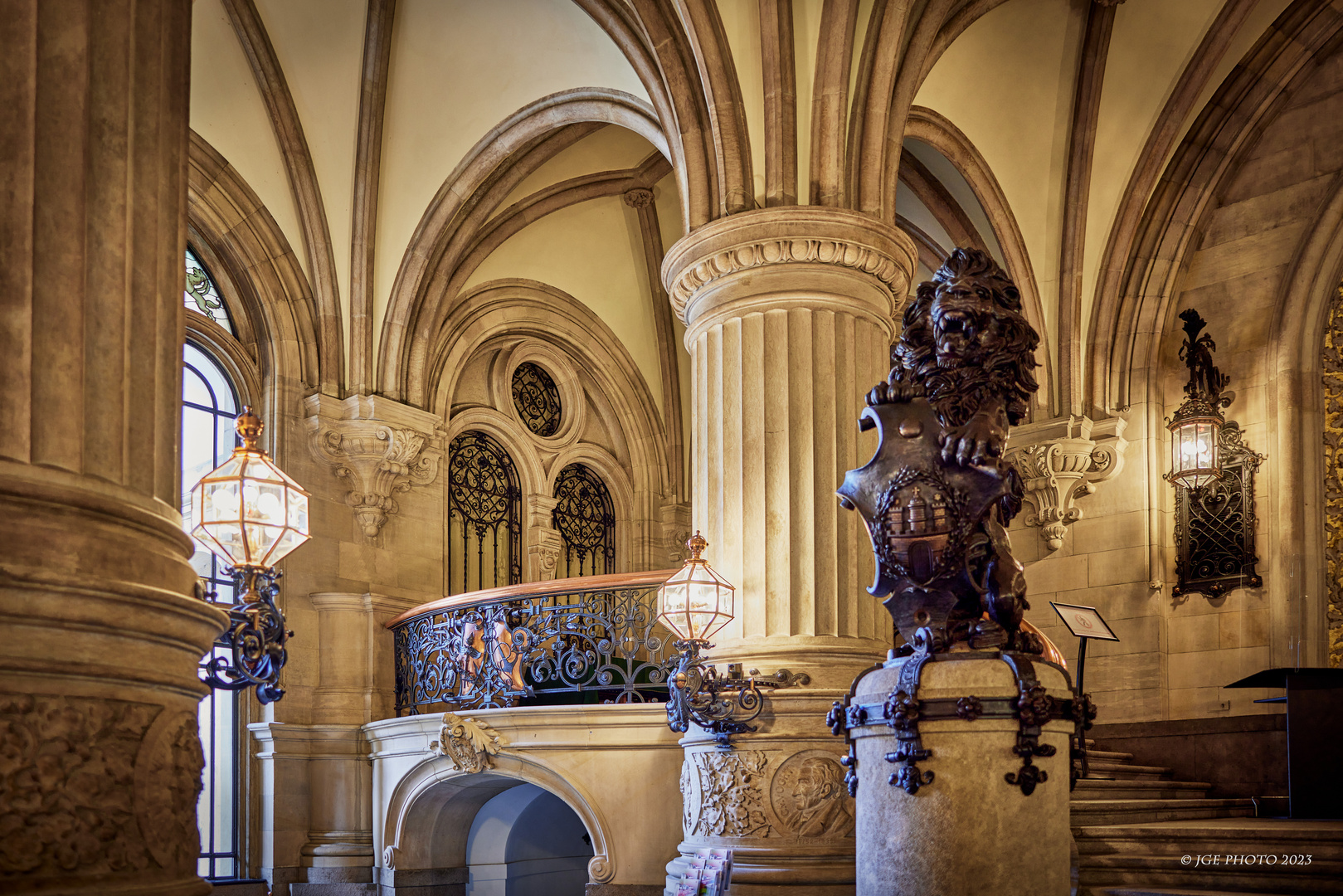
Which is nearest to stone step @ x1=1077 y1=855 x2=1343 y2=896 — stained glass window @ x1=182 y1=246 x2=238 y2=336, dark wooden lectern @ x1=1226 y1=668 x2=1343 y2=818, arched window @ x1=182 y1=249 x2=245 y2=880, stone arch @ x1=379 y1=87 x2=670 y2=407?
dark wooden lectern @ x1=1226 y1=668 x2=1343 y2=818

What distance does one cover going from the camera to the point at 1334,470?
1129cm

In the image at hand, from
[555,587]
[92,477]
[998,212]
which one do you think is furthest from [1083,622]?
[92,477]

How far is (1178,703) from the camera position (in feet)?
38.2

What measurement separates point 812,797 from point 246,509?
383cm

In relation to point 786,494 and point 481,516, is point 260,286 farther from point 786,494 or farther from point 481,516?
point 786,494

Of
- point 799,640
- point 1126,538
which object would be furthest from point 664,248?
point 799,640

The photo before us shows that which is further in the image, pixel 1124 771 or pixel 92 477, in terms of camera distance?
pixel 1124 771

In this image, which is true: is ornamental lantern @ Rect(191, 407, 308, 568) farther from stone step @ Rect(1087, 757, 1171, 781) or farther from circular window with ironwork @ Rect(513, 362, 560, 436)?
circular window with ironwork @ Rect(513, 362, 560, 436)

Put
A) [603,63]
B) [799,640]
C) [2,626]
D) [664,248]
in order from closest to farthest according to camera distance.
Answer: [2,626] → [799,640] → [603,63] → [664,248]

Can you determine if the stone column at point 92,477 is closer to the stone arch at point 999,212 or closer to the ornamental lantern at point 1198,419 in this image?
the stone arch at point 999,212

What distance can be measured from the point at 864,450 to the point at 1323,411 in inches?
222

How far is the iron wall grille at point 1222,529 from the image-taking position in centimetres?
1142

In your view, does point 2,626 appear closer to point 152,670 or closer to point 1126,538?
point 152,670

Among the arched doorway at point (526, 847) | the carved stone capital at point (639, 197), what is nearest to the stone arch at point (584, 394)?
the carved stone capital at point (639, 197)
